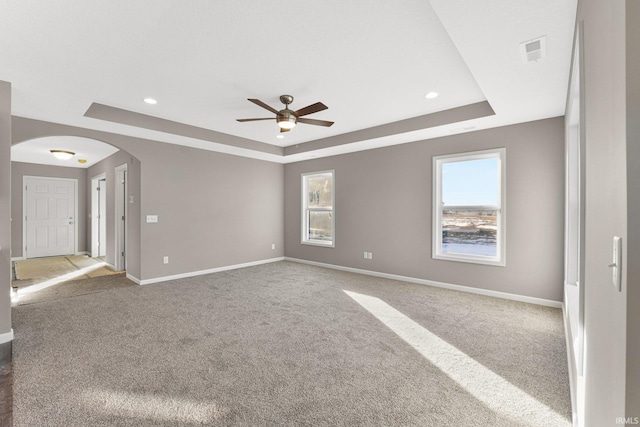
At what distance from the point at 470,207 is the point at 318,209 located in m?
3.20

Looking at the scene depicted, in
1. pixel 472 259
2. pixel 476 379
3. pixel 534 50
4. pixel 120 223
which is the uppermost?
pixel 534 50

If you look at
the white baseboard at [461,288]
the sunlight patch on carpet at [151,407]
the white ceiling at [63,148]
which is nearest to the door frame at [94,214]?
the white ceiling at [63,148]

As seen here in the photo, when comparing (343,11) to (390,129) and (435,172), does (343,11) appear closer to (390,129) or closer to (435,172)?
(390,129)

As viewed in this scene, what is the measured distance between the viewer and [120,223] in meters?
5.85

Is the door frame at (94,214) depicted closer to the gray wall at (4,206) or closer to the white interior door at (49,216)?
the white interior door at (49,216)

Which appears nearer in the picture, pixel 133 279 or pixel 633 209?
pixel 633 209

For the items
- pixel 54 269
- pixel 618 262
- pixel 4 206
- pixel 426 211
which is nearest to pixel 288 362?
pixel 618 262

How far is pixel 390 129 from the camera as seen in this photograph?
4.61 meters

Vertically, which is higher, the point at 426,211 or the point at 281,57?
the point at 281,57

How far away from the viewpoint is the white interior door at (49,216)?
7.40m

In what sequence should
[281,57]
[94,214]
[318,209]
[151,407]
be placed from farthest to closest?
1. [94,214]
2. [318,209]
3. [281,57]
4. [151,407]

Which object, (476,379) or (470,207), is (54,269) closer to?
(476,379)

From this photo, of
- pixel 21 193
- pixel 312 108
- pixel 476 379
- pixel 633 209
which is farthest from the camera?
pixel 21 193

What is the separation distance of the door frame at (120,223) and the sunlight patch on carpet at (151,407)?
4555mm
